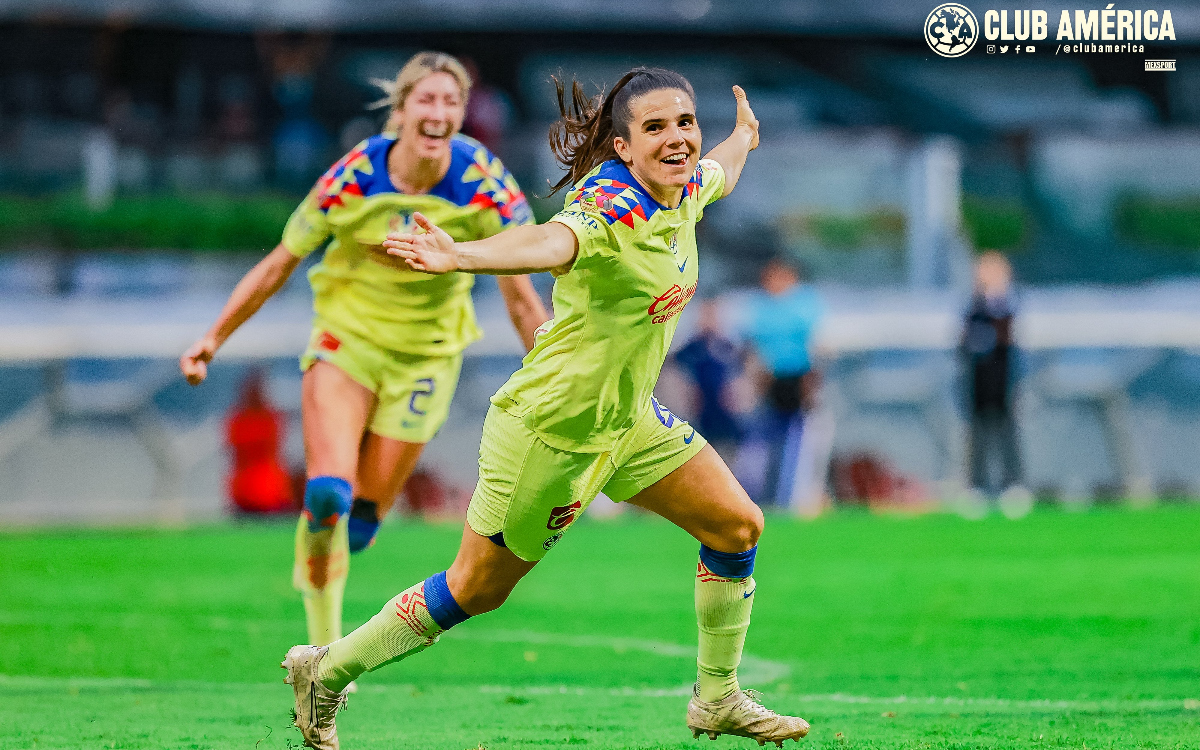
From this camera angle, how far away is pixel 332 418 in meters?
7.39

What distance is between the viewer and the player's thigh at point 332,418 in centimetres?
725

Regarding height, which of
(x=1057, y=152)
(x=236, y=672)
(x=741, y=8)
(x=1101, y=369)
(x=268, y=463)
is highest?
(x=741, y=8)

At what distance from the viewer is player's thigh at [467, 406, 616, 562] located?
5453mm

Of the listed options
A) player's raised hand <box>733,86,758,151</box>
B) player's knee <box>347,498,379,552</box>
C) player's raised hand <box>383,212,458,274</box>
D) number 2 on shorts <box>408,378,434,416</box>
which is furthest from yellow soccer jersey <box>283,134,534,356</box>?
player's raised hand <box>383,212,458,274</box>

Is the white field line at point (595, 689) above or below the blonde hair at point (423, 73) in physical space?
below

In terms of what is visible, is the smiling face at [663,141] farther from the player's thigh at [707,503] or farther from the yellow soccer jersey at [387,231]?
the yellow soccer jersey at [387,231]

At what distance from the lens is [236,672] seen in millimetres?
8109

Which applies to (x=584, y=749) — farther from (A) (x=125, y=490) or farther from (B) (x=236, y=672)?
(A) (x=125, y=490)

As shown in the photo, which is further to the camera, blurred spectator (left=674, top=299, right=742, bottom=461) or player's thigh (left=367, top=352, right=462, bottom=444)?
blurred spectator (left=674, top=299, right=742, bottom=461)

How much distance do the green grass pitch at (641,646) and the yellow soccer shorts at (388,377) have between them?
1.24 metres

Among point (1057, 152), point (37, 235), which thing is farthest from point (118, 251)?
point (1057, 152)

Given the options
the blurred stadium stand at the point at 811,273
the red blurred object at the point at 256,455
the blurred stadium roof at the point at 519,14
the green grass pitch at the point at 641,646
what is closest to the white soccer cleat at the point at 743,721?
the green grass pitch at the point at 641,646

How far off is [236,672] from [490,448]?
10.4 ft

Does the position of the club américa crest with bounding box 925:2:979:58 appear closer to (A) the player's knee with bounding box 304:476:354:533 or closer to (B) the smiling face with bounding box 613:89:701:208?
(A) the player's knee with bounding box 304:476:354:533
